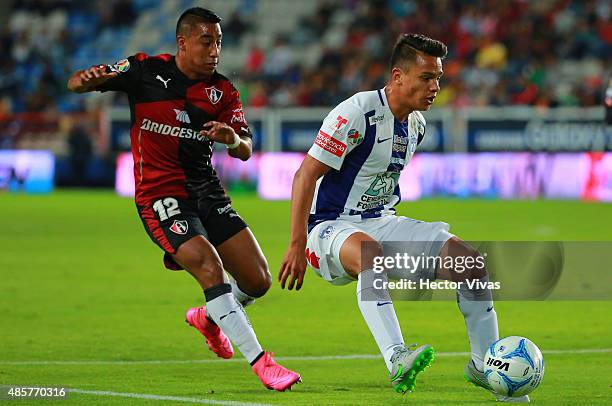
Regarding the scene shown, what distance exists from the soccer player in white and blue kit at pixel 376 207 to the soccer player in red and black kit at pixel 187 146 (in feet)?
2.29

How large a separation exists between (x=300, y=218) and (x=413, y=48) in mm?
1185

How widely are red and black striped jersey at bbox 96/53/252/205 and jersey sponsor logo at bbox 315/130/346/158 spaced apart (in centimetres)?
99


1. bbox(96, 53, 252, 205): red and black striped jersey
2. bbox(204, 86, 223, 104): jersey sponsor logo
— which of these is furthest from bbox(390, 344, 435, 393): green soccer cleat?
bbox(204, 86, 223, 104): jersey sponsor logo

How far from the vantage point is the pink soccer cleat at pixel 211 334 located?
8195 millimetres

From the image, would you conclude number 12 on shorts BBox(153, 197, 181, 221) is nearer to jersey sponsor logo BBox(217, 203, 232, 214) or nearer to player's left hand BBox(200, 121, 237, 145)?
jersey sponsor logo BBox(217, 203, 232, 214)

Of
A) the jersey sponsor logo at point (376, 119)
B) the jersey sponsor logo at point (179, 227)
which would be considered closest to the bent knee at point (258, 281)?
the jersey sponsor logo at point (179, 227)

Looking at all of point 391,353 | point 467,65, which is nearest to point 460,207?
point 467,65

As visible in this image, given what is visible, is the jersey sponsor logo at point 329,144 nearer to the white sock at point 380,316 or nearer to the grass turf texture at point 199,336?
the white sock at point 380,316

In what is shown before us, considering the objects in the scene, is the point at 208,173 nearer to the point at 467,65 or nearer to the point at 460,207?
the point at 460,207

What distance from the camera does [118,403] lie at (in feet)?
21.4

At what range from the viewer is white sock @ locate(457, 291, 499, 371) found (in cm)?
686

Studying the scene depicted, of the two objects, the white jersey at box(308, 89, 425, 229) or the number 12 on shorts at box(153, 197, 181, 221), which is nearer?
the white jersey at box(308, 89, 425, 229)

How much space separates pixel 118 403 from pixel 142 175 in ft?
6.19

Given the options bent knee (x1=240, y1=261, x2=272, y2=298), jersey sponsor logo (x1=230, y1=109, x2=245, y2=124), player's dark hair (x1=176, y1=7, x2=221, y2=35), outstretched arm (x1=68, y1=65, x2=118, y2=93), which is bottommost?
bent knee (x1=240, y1=261, x2=272, y2=298)
